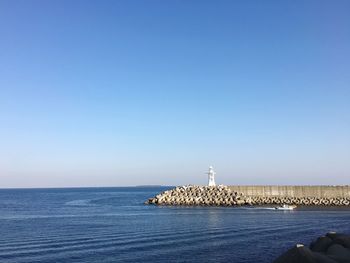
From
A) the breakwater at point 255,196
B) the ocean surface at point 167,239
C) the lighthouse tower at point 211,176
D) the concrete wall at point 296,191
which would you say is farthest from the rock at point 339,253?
the lighthouse tower at point 211,176

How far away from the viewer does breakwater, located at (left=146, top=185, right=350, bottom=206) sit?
86562 mm

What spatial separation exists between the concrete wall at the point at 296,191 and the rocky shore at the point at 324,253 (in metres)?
65.7

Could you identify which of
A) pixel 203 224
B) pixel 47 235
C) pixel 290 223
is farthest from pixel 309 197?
pixel 47 235

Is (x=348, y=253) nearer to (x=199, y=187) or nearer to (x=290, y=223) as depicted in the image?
(x=290, y=223)

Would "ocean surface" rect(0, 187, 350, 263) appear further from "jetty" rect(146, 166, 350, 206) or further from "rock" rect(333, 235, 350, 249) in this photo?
"jetty" rect(146, 166, 350, 206)

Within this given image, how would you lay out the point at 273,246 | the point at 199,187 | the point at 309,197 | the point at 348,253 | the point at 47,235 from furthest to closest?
the point at 199,187 → the point at 309,197 → the point at 47,235 → the point at 273,246 → the point at 348,253

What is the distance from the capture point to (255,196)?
9125 cm

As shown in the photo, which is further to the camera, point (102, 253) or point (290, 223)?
point (290, 223)

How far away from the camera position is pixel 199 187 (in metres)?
95.8

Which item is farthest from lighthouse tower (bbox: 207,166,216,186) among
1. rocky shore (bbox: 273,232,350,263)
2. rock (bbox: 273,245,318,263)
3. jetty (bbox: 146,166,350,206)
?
rock (bbox: 273,245,318,263)

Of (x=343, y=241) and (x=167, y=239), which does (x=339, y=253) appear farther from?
(x=167, y=239)

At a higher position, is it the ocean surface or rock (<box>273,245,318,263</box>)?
rock (<box>273,245,318,263</box>)

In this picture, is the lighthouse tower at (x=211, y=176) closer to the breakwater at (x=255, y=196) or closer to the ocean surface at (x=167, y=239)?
the breakwater at (x=255, y=196)

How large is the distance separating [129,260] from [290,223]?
94.7ft
